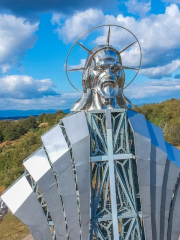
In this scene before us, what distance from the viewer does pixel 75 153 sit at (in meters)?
9.99

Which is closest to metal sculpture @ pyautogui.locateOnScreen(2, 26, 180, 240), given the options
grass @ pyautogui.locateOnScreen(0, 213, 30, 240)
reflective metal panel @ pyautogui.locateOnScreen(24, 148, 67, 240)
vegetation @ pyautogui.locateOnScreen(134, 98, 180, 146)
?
reflective metal panel @ pyautogui.locateOnScreen(24, 148, 67, 240)

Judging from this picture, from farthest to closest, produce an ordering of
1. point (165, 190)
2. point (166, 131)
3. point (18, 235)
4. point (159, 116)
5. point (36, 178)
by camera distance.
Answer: point (159, 116)
point (166, 131)
point (18, 235)
point (165, 190)
point (36, 178)

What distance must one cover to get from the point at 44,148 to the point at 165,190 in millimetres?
5365

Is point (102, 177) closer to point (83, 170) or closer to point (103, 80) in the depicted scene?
point (83, 170)

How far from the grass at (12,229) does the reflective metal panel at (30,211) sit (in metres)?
12.5

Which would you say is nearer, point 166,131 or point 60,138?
point 60,138

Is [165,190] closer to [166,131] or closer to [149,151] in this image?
[149,151]

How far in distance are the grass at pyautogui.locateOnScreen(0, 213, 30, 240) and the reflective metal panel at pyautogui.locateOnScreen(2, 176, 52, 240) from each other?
12.5 meters

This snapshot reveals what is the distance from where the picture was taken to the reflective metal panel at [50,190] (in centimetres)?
1002

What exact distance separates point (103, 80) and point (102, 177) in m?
4.01

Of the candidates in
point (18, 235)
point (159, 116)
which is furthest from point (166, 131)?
point (18, 235)

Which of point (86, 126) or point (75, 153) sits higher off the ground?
point (86, 126)

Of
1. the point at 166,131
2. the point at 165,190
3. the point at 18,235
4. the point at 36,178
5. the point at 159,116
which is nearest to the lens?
the point at 36,178

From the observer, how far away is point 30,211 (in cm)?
1027
